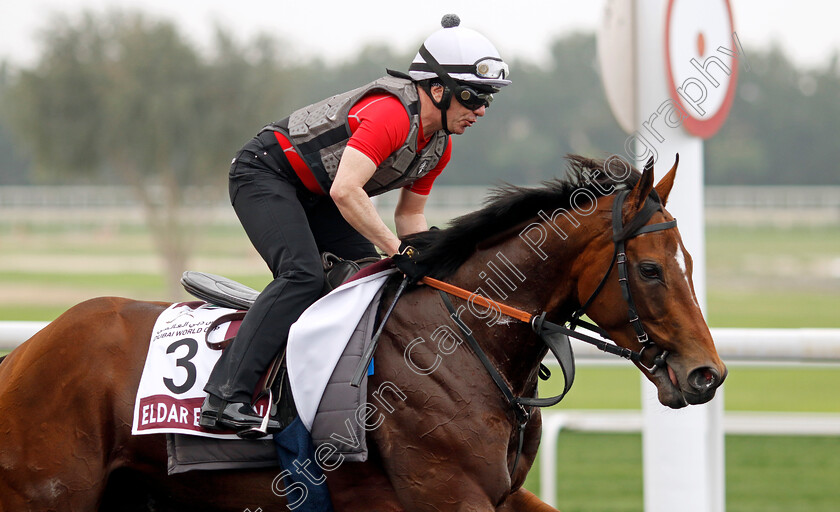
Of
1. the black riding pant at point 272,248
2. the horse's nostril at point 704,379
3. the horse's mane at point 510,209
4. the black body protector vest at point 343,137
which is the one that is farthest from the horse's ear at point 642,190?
the black riding pant at point 272,248

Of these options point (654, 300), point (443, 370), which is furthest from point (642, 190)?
point (443, 370)

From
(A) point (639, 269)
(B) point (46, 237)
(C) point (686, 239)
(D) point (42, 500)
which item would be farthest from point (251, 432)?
(B) point (46, 237)

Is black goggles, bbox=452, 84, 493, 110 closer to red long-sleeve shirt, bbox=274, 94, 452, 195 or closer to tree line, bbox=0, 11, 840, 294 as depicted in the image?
red long-sleeve shirt, bbox=274, 94, 452, 195

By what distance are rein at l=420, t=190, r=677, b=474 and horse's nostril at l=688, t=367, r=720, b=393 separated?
0.36ft

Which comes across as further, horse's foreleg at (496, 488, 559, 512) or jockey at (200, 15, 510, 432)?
horse's foreleg at (496, 488, 559, 512)

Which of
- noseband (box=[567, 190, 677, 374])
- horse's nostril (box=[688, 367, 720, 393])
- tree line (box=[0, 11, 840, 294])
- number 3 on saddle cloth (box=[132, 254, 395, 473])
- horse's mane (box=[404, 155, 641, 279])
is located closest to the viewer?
horse's nostril (box=[688, 367, 720, 393])

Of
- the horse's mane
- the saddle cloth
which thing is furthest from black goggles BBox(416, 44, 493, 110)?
the saddle cloth

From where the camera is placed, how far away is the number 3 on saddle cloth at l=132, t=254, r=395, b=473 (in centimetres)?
301

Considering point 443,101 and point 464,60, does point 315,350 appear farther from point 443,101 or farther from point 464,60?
point 464,60

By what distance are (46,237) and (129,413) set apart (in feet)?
119

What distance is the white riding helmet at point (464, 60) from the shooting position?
3186 millimetres

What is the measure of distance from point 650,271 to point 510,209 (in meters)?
0.53

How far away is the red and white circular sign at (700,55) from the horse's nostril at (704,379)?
158 cm

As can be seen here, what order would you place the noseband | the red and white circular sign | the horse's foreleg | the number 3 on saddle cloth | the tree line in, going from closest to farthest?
the noseband → the number 3 on saddle cloth → the horse's foreleg → the red and white circular sign → the tree line
